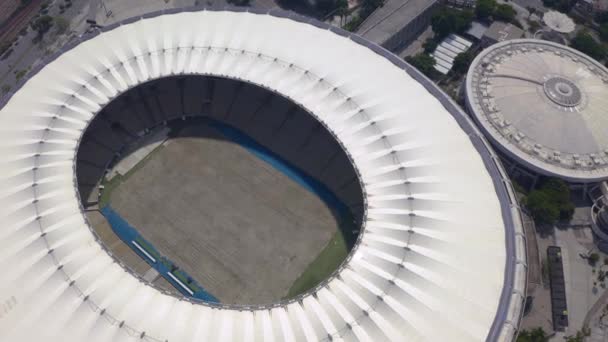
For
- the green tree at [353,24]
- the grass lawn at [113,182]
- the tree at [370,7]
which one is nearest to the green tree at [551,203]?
the green tree at [353,24]

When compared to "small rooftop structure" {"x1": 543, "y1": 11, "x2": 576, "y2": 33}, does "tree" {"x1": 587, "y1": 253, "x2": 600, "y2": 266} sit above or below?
below

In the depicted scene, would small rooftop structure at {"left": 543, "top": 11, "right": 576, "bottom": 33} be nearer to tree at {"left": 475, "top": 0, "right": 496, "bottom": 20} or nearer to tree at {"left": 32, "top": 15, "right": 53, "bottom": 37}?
tree at {"left": 475, "top": 0, "right": 496, "bottom": 20}

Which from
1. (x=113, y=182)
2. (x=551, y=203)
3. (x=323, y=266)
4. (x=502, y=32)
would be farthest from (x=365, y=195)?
(x=502, y=32)

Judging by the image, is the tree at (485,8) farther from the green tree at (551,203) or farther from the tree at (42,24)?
the tree at (42,24)

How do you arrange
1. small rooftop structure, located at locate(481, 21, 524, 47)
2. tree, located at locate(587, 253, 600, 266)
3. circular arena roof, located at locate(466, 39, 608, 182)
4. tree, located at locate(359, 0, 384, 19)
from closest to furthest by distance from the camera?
tree, located at locate(587, 253, 600, 266)
circular arena roof, located at locate(466, 39, 608, 182)
small rooftop structure, located at locate(481, 21, 524, 47)
tree, located at locate(359, 0, 384, 19)

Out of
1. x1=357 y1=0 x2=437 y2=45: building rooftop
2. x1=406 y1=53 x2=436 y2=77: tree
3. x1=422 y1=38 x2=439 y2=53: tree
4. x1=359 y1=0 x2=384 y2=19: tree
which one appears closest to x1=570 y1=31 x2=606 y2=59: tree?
x1=422 y1=38 x2=439 y2=53: tree
